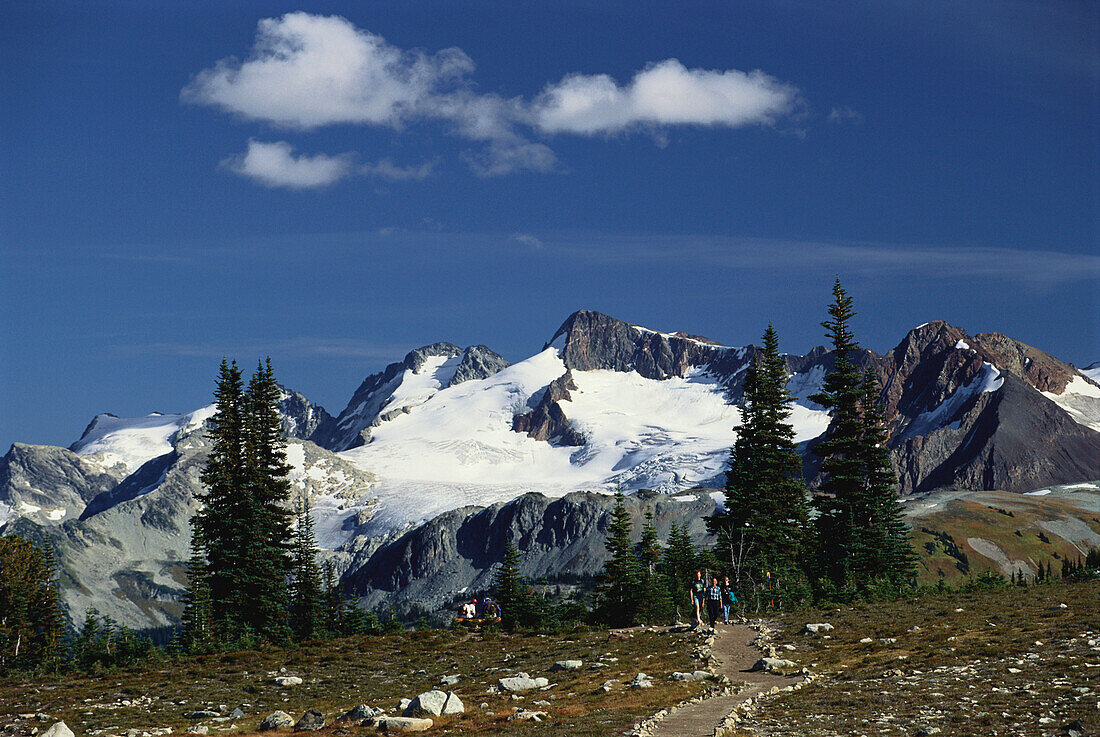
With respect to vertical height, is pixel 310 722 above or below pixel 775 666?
below

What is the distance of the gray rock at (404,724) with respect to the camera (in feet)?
93.2

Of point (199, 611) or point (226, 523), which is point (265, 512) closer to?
point (226, 523)

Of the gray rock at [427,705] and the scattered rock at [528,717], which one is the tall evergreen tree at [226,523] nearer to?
the gray rock at [427,705]

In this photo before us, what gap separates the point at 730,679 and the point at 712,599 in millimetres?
13252

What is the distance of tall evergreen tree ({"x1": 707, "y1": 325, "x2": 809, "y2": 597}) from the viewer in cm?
7325

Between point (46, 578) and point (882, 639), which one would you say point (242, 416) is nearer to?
point (882, 639)

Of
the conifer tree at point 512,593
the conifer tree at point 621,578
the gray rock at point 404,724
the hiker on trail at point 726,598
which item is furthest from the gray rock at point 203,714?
the conifer tree at point 512,593

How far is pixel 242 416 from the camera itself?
80.8 meters

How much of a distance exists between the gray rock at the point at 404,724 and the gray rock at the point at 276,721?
3.87 meters

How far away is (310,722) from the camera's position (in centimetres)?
3014

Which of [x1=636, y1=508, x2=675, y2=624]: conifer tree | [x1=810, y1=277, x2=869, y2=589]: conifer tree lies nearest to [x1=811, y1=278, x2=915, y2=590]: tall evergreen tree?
[x1=810, y1=277, x2=869, y2=589]: conifer tree

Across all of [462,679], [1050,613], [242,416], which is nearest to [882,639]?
[1050,613]

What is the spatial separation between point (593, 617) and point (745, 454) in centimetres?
1842

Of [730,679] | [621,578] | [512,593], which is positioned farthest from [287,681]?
[512,593]
